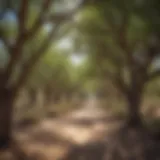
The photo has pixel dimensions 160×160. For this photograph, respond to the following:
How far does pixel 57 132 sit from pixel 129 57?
14.7 inches

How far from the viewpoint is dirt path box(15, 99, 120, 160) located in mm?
885

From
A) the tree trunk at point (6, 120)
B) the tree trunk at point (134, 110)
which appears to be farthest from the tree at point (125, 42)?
the tree trunk at point (6, 120)

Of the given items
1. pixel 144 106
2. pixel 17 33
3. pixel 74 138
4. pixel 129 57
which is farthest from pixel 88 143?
pixel 17 33

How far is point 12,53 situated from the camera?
0.89 meters

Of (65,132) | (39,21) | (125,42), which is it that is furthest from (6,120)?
(125,42)

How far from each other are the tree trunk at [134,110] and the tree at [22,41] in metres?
0.33

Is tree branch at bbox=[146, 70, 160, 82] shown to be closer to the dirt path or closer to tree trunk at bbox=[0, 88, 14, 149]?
the dirt path

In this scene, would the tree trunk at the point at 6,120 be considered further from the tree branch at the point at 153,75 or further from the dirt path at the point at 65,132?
the tree branch at the point at 153,75

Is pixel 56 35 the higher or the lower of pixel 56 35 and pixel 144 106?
the higher

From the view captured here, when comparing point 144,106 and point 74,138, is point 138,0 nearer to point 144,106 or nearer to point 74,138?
point 144,106

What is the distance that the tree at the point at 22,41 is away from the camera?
34.8 inches

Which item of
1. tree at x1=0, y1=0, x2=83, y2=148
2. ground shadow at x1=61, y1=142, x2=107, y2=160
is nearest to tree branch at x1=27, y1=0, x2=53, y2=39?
tree at x1=0, y1=0, x2=83, y2=148

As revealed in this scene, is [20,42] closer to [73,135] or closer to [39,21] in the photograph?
[39,21]

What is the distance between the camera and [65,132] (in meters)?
0.92
